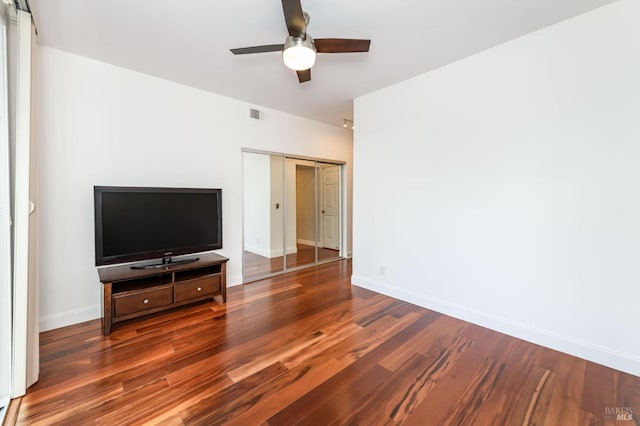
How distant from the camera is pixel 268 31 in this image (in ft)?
7.50

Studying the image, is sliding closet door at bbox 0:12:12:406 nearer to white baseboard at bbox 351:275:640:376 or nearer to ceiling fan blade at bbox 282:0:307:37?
ceiling fan blade at bbox 282:0:307:37

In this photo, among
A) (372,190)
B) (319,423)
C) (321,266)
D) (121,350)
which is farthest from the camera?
(321,266)

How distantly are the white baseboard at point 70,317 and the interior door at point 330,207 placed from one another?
3928mm

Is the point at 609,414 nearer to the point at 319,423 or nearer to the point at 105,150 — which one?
the point at 319,423

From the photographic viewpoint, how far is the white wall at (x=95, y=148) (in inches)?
102

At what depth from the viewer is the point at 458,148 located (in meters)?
2.85

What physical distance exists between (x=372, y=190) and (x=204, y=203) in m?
2.15

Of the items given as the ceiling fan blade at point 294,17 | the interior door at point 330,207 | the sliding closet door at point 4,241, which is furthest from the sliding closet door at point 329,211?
the sliding closet door at point 4,241

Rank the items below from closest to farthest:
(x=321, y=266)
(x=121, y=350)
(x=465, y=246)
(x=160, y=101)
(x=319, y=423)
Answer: (x=319, y=423) < (x=121, y=350) < (x=465, y=246) < (x=160, y=101) < (x=321, y=266)

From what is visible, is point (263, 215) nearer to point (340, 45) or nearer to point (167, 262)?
point (167, 262)

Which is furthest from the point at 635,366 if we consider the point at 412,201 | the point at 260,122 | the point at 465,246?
the point at 260,122

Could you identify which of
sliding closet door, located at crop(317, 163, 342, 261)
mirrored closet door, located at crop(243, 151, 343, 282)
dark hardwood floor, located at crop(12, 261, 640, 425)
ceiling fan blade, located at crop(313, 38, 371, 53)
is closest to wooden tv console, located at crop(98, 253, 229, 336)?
dark hardwood floor, located at crop(12, 261, 640, 425)

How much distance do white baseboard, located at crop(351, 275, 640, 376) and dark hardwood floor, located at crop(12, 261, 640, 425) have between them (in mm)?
68

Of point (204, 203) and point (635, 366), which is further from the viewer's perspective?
point (204, 203)
